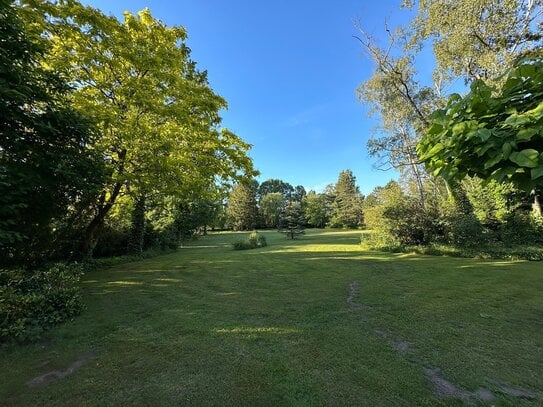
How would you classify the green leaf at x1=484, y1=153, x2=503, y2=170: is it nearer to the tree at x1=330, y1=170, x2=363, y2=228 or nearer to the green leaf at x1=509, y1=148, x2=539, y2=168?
the green leaf at x1=509, y1=148, x2=539, y2=168

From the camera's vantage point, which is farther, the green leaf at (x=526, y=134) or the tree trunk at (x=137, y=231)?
the tree trunk at (x=137, y=231)

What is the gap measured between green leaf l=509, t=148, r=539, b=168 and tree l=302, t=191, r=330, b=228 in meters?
47.6

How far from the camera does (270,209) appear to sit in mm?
50906

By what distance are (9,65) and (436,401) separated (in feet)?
23.7

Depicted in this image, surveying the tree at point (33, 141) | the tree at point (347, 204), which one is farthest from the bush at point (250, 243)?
the tree at point (347, 204)

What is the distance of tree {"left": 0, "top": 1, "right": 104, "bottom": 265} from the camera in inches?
173

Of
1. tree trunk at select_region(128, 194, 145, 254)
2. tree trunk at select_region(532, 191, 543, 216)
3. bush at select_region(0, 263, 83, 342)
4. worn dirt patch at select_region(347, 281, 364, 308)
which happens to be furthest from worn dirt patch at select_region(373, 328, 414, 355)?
tree trunk at select_region(532, 191, 543, 216)

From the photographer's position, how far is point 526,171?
1.26 meters

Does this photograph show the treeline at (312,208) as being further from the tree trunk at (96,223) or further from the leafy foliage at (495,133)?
the leafy foliage at (495,133)

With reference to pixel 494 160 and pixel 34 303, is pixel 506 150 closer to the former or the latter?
pixel 494 160

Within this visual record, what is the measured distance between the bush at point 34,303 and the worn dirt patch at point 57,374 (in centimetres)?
121

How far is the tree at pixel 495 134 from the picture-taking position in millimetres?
1191

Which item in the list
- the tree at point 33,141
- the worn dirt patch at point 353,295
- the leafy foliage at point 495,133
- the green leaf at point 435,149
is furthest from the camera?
the worn dirt patch at point 353,295

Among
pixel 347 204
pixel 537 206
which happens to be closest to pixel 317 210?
pixel 347 204
